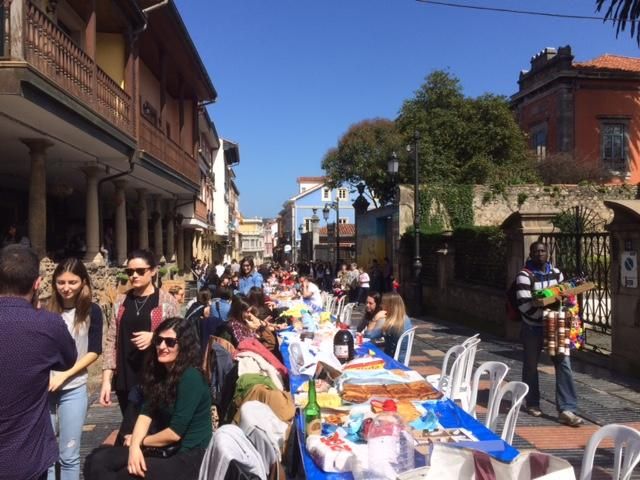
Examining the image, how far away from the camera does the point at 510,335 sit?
1128 centimetres

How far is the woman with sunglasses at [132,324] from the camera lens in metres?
4.07

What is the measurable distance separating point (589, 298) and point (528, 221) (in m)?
1.72

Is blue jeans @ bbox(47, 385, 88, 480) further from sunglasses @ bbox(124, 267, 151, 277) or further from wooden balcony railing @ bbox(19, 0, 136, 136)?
wooden balcony railing @ bbox(19, 0, 136, 136)

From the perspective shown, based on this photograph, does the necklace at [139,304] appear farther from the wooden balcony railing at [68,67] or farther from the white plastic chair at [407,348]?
the wooden balcony railing at [68,67]

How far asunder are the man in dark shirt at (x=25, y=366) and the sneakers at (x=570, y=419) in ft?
15.8

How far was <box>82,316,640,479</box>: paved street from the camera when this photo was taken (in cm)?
501

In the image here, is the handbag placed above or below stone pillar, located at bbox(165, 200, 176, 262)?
below

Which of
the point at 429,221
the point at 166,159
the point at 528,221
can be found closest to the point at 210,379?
the point at 528,221

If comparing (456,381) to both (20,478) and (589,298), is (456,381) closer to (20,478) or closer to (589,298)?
(20,478)

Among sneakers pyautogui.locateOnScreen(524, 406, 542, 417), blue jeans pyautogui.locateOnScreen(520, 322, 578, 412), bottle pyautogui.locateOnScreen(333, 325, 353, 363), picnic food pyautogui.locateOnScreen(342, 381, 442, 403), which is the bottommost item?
sneakers pyautogui.locateOnScreen(524, 406, 542, 417)

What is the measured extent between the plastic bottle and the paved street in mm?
2335

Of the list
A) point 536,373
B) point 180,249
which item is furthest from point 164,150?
point 536,373

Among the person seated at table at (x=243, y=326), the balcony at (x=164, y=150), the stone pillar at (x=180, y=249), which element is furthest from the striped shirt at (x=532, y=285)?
the stone pillar at (x=180, y=249)

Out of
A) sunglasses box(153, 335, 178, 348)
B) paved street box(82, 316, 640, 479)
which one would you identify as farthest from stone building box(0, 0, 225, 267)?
sunglasses box(153, 335, 178, 348)
